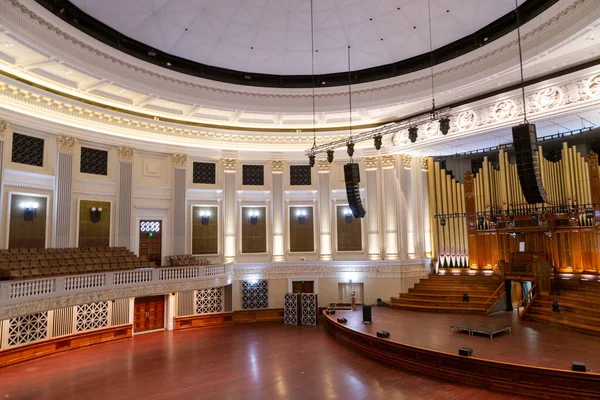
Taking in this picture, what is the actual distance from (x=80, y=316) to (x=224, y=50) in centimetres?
902

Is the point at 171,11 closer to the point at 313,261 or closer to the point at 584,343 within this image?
the point at 313,261

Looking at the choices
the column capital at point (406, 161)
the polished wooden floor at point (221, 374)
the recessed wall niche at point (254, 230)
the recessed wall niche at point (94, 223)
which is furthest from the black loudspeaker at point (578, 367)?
the recessed wall niche at point (94, 223)

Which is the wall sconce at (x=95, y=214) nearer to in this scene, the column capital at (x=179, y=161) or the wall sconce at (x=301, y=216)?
the column capital at (x=179, y=161)

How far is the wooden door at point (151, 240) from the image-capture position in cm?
1433

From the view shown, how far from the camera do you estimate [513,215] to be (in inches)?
528

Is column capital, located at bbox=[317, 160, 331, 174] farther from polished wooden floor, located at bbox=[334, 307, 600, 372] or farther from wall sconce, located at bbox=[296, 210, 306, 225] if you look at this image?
polished wooden floor, located at bbox=[334, 307, 600, 372]

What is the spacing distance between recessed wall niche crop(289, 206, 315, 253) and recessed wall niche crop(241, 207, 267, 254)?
111 cm

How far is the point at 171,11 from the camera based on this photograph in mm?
9812

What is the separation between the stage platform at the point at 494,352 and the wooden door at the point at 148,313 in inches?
247

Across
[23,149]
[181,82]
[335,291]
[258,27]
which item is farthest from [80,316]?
[258,27]

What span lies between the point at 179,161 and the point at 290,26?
6.99m

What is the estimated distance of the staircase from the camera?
12750 mm

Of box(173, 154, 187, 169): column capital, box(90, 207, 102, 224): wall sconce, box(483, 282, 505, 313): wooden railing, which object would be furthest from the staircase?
box(90, 207, 102, 224): wall sconce

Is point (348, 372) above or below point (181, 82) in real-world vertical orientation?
below
